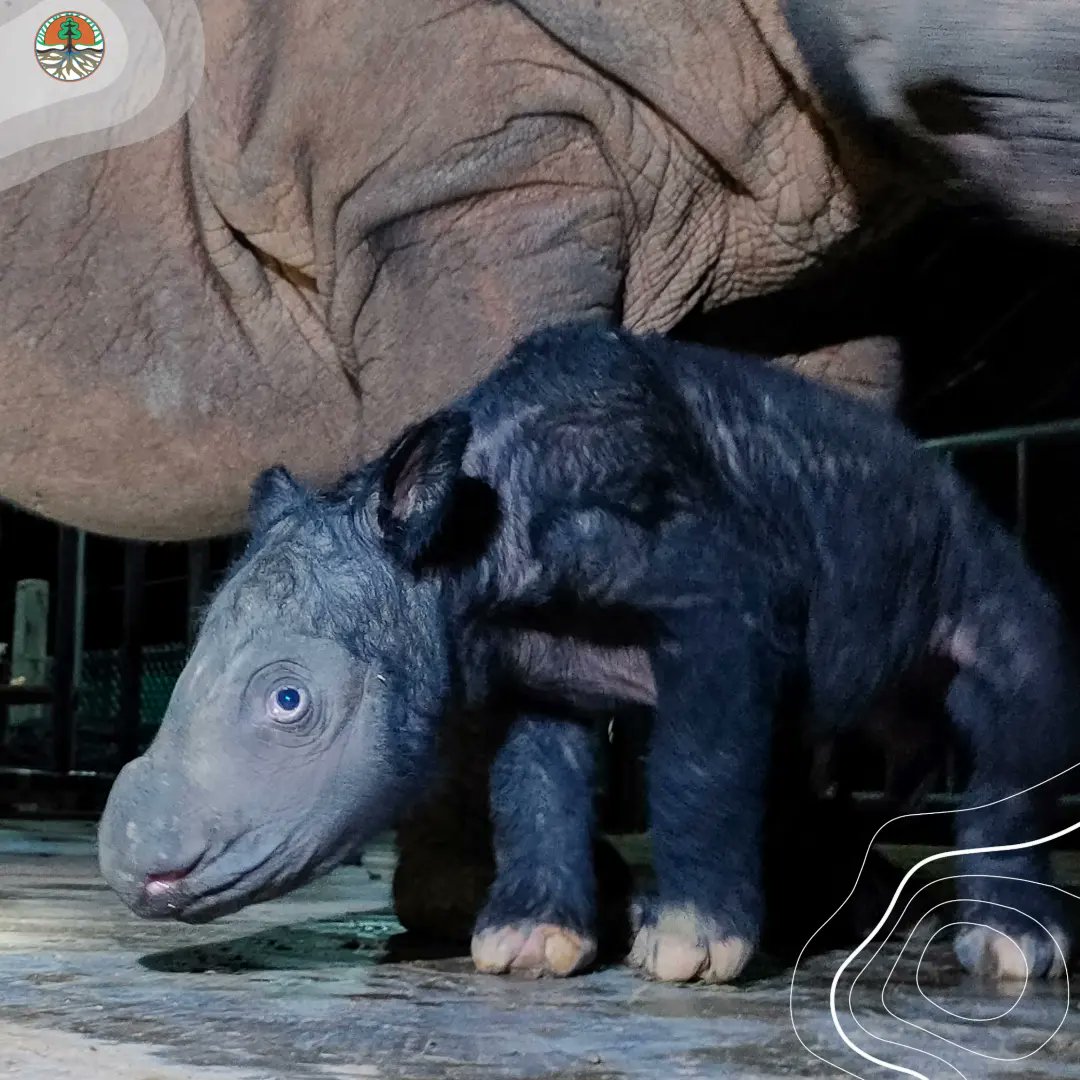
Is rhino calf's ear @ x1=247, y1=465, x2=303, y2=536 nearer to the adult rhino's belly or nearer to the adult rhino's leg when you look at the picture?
the adult rhino's belly

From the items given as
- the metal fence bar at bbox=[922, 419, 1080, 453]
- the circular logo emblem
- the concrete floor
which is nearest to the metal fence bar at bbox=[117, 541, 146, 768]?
the metal fence bar at bbox=[922, 419, 1080, 453]

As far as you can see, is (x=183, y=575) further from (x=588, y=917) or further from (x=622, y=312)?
(x=588, y=917)

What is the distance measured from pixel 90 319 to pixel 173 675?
6.03 metres

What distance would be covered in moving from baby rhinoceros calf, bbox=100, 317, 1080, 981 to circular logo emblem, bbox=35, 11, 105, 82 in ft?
4.22

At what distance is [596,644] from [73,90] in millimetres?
1527

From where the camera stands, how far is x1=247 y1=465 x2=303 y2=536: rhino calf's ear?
1.97 m

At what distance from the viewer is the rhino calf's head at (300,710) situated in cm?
173

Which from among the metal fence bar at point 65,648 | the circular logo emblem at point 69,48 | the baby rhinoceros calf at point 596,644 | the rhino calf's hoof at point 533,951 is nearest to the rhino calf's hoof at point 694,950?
the baby rhinoceros calf at point 596,644

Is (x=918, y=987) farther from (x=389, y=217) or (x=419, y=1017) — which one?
(x=389, y=217)

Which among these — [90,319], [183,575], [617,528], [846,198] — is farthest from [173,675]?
[617,528]

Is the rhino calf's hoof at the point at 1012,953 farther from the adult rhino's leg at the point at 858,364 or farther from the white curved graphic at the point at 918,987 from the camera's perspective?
the adult rhino's leg at the point at 858,364

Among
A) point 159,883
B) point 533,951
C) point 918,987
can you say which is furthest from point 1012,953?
point 159,883

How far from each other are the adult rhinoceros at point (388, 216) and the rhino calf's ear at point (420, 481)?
0.80 meters

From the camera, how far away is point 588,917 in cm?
209
